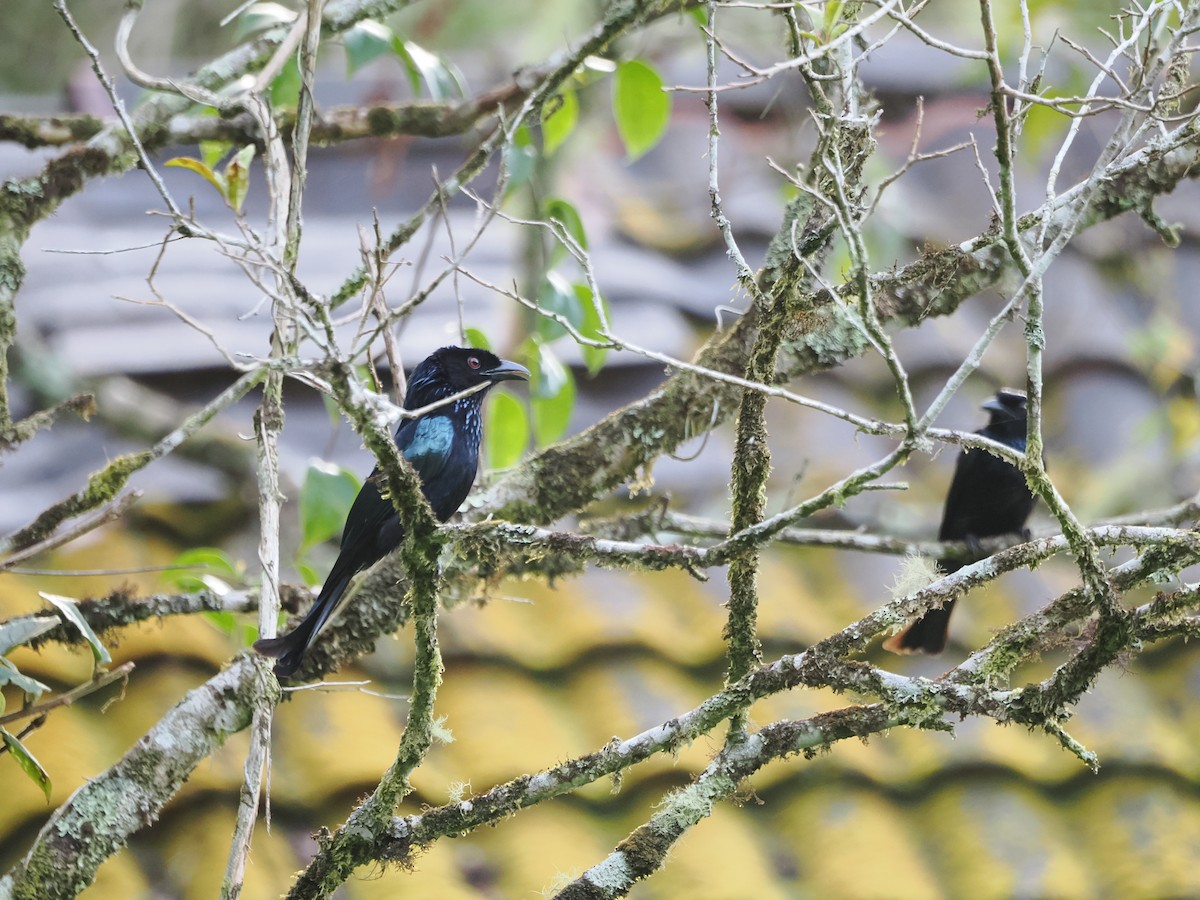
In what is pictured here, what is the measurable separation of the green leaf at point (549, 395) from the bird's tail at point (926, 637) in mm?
1352

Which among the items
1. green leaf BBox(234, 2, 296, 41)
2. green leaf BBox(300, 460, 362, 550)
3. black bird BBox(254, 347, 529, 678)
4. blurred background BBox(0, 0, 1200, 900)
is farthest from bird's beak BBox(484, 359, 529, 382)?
green leaf BBox(234, 2, 296, 41)

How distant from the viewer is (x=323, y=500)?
287 centimetres

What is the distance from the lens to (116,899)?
2.74 metres

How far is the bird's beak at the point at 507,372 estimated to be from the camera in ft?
11.2

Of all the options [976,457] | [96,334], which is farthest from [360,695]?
[976,457]

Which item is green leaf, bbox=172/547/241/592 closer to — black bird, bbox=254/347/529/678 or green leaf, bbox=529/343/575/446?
black bird, bbox=254/347/529/678

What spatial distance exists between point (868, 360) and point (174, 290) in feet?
8.68

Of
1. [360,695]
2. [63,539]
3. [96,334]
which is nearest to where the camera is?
[63,539]

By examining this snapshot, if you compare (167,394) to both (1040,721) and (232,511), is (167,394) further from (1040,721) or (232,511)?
(1040,721)

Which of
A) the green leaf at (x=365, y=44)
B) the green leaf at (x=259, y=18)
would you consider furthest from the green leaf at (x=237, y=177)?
the green leaf at (x=259, y=18)

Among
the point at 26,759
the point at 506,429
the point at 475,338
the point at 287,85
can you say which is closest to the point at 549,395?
the point at 506,429

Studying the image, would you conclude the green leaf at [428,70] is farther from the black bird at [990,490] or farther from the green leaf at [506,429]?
the black bird at [990,490]

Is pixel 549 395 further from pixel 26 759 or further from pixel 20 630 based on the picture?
pixel 26 759

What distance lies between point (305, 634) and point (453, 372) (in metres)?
1.12
